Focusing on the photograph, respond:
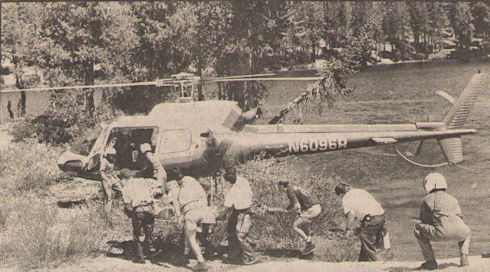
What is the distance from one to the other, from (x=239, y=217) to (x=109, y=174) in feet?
15.9

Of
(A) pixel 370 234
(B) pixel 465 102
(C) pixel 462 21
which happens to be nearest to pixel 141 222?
(A) pixel 370 234

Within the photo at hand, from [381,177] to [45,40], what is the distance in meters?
16.1

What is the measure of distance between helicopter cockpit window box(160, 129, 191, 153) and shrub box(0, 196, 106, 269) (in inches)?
95.4

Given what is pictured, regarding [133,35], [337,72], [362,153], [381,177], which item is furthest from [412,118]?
[133,35]

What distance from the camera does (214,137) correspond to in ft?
42.0

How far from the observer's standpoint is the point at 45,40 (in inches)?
873

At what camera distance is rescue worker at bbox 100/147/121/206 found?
1284 cm

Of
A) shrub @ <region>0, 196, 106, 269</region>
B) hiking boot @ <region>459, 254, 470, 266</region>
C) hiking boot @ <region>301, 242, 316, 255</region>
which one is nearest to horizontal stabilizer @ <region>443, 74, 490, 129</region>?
hiking boot @ <region>301, 242, 316, 255</region>

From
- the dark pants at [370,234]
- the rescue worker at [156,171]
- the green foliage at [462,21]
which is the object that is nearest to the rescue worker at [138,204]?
the rescue worker at [156,171]

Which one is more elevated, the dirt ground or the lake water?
the lake water

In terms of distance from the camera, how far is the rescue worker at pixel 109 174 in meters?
12.8

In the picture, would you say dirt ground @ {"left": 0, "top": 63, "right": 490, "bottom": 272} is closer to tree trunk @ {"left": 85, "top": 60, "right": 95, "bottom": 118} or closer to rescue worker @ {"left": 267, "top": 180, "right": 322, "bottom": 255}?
rescue worker @ {"left": 267, "top": 180, "right": 322, "bottom": 255}

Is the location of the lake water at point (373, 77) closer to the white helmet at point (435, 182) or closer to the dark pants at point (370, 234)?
the dark pants at point (370, 234)

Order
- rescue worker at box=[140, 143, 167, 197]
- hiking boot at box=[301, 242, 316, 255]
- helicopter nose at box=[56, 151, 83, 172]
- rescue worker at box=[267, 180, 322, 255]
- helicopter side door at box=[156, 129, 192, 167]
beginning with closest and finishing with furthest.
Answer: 1. rescue worker at box=[267, 180, 322, 255]
2. hiking boot at box=[301, 242, 316, 255]
3. rescue worker at box=[140, 143, 167, 197]
4. helicopter side door at box=[156, 129, 192, 167]
5. helicopter nose at box=[56, 151, 83, 172]
